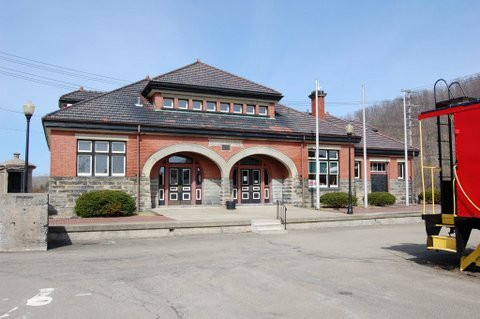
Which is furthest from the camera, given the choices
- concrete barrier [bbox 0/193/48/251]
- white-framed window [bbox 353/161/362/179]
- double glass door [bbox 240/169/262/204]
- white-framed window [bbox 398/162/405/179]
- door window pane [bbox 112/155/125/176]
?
white-framed window [bbox 398/162/405/179]

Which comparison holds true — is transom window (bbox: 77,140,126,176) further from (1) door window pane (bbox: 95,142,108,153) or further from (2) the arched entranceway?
(2) the arched entranceway

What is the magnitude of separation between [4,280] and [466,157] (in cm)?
956

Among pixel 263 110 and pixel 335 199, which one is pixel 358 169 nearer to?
Result: pixel 335 199

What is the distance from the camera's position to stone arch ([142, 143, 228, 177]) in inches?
822

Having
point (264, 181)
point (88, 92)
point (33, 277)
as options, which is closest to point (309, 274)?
point (33, 277)

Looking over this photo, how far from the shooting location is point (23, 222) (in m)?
11.6

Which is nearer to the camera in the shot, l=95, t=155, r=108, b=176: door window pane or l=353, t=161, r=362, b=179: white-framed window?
l=95, t=155, r=108, b=176: door window pane

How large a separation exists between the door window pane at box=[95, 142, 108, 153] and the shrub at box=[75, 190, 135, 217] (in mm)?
2679

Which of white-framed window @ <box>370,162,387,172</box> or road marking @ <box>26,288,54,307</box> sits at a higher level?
white-framed window @ <box>370,162,387,172</box>

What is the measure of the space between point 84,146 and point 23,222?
8837 millimetres

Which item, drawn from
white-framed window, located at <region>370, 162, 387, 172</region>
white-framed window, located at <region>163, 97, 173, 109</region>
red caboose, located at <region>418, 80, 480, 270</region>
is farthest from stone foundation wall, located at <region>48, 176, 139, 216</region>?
white-framed window, located at <region>370, 162, 387, 172</region>

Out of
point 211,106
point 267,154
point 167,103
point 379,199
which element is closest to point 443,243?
point 267,154

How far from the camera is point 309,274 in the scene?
28.2 feet

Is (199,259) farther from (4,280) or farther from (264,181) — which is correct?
(264,181)
